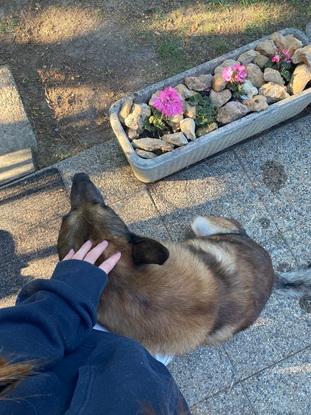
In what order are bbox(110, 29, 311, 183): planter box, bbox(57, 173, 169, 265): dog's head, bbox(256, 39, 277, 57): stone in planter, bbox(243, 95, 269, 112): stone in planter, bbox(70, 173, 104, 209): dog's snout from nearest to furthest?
1. bbox(57, 173, 169, 265): dog's head
2. bbox(70, 173, 104, 209): dog's snout
3. bbox(110, 29, 311, 183): planter box
4. bbox(243, 95, 269, 112): stone in planter
5. bbox(256, 39, 277, 57): stone in planter

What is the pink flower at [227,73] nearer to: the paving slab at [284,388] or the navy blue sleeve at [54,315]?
the navy blue sleeve at [54,315]

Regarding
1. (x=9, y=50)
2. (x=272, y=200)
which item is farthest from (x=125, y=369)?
(x=9, y=50)

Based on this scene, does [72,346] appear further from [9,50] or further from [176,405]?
[9,50]

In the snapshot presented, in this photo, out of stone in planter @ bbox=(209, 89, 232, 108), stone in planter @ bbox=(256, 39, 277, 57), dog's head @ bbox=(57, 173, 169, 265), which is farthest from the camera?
stone in planter @ bbox=(256, 39, 277, 57)

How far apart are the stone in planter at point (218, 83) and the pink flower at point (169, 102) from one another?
32cm

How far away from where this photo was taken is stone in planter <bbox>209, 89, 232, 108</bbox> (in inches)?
143

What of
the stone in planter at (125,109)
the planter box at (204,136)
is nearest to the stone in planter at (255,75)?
the planter box at (204,136)

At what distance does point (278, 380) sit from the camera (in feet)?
11.6

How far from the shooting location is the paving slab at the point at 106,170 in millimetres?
3904

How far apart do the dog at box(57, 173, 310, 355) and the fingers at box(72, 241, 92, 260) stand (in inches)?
2.2

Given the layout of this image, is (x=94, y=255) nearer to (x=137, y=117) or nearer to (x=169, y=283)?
A: (x=169, y=283)

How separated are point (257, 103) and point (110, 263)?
1772 mm

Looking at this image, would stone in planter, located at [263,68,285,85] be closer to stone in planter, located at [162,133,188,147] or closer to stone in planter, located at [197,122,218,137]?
stone in planter, located at [197,122,218,137]

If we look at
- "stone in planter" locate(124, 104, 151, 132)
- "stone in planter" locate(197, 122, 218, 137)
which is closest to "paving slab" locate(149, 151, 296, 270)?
"stone in planter" locate(197, 122, 218, 137)
